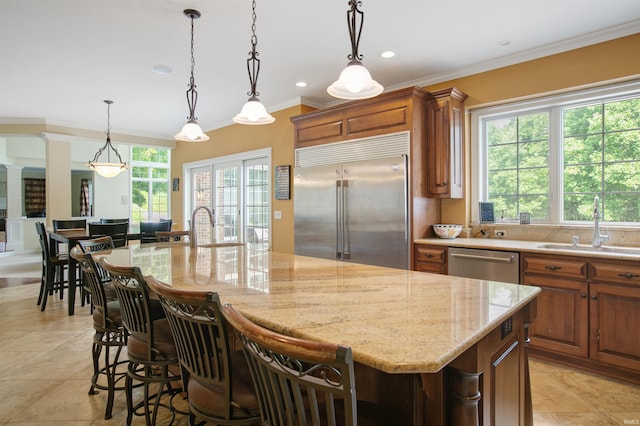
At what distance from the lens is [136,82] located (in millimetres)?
4207

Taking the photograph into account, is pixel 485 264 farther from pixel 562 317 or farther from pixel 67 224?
pixel 67 224

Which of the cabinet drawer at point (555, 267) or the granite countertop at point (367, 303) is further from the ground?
the granite countertop at point (367, 303)

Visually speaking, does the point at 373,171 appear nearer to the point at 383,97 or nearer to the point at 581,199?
the point at 383,97

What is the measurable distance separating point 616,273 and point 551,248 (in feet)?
1.97

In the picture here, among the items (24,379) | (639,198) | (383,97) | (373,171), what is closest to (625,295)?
(639,198)

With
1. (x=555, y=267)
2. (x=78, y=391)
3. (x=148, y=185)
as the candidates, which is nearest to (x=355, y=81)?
(x=555, y=267)

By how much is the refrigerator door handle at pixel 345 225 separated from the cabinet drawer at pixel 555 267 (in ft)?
5.35

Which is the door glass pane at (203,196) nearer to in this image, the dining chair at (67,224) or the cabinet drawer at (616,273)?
the dining chair at (67,224)

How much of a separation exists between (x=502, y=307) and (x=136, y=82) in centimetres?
443

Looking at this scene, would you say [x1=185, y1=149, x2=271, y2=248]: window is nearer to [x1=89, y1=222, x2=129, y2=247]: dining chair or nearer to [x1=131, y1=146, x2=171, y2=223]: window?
[x1=89, y1=222, x2=129, y2=247]: dining chair

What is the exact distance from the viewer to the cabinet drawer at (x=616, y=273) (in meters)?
2.43

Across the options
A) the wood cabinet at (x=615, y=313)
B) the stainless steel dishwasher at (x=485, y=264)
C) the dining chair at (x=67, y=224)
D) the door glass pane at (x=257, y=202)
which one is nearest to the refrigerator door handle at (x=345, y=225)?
the stainless steel dishwasher at (x=485, y=264)

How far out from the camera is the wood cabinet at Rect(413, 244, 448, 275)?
330 centimetres

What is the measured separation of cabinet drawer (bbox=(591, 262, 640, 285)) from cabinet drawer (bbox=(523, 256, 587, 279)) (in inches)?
2.5
